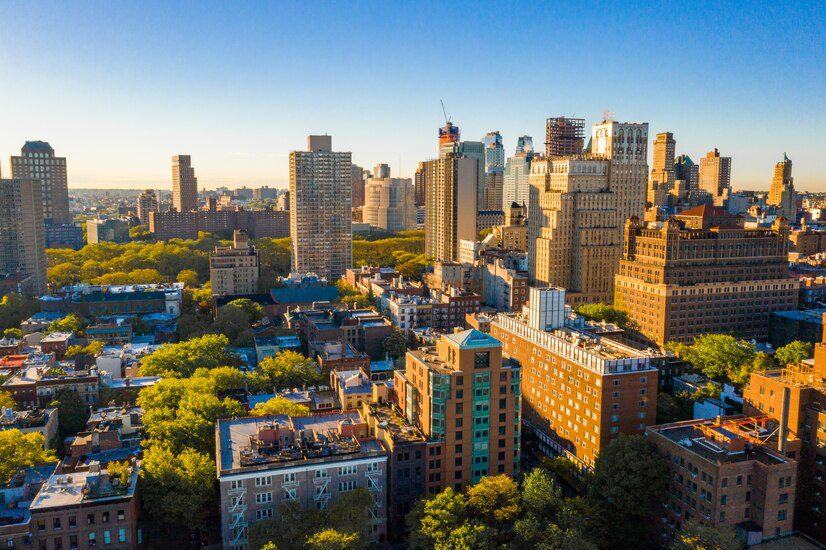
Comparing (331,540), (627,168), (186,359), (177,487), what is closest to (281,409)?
(177,487)

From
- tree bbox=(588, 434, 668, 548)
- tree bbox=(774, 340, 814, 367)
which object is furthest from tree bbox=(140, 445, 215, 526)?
tree bbox=(774, 340, 814, 367)

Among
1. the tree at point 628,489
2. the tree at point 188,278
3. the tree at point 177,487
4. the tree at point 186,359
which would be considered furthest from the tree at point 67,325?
the tree at point 628,489

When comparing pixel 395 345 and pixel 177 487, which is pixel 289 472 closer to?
pixel 177 487

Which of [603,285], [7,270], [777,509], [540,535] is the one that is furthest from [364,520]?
[7,270]

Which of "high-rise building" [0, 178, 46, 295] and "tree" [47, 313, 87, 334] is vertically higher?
"high-rise building" [0, 178, 46, 295]

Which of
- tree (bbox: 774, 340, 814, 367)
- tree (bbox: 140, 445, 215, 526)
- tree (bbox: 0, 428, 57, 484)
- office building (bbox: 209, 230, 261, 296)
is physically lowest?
tree (bbox: 140, 445, 215, 526)

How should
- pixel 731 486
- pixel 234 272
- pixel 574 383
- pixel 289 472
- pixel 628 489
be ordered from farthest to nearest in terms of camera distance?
pixel 234 272, pixel 574 383, pixel 628 489, pixel 289 472, pixel 731 486

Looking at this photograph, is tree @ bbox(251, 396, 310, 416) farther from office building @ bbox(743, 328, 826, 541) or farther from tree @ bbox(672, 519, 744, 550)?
office building @ bbox(743, 328, 826, 541)
